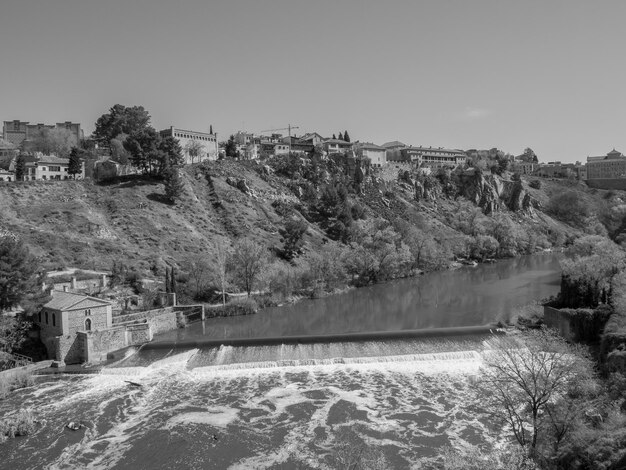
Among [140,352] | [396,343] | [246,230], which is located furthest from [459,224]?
[140,352]

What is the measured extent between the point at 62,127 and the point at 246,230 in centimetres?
5256

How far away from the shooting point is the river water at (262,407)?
21.4 meters

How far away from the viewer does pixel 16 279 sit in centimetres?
3497

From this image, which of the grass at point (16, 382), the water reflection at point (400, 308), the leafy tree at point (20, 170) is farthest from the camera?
the leafy tree at point (20, 170)

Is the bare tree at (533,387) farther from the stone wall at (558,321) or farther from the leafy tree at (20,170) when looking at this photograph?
the leafy tree at (20,170)

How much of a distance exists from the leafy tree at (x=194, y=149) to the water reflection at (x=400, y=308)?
4448 centimetres

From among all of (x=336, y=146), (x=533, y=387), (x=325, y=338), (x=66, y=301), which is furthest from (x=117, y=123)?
(x=533, y=387)

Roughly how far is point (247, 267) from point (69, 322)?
66.7ft

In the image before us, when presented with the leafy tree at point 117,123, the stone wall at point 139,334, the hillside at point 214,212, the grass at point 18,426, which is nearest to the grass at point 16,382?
the grass at point 18,426

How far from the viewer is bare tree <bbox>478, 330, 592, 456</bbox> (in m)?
18.7

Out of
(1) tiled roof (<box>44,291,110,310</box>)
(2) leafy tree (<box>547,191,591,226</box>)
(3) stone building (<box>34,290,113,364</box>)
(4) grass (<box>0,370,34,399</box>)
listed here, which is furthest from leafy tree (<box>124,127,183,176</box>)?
(2) leafy tree (<box>547,191,591,226</box>)

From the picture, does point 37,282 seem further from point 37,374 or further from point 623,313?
point 623,313

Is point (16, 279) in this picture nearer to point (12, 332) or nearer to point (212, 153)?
point (12, 332)

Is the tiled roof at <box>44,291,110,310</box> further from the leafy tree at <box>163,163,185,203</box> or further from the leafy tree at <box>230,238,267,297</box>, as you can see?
the leafy tree at <box>163,163,185,203</box>
